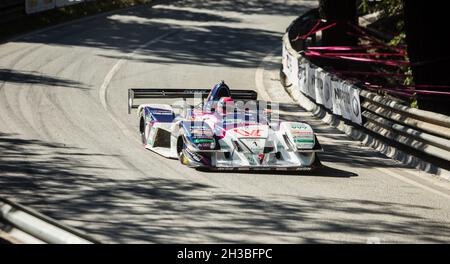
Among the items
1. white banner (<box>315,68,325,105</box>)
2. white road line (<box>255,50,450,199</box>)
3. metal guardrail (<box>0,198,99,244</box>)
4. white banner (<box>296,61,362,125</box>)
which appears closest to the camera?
metal guardrail (<box>0,198,99,244</box>)

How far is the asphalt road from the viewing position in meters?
10.1

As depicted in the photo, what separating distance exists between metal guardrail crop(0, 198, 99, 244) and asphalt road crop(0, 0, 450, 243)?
2.82ft

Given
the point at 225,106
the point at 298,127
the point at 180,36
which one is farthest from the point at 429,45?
the point at 180,36

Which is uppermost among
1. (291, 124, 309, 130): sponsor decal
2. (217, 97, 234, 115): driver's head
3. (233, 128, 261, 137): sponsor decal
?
(217, 97, 234, 115): driver's head

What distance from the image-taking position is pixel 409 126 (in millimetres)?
14695

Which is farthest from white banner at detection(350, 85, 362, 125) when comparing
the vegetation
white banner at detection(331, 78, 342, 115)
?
the vegetation

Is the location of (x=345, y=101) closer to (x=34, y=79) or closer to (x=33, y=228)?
(x=34, y=79)

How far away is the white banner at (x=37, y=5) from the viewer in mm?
30312

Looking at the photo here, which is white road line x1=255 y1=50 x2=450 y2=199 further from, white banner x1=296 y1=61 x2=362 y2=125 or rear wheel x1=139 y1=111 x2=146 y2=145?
rear wheel x1=139 y1=111 x2=146 y2=145

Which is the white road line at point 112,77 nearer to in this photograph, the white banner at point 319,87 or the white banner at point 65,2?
the white banner at point 319,87

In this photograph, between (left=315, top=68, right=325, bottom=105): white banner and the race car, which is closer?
the race car

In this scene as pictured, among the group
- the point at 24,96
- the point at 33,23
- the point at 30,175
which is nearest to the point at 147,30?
the point at 33,23

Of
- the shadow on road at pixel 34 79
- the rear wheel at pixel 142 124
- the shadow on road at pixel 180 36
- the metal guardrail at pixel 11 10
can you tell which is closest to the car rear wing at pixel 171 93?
the rear wheel at pixel 142 124

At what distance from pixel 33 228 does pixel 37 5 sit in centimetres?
2342
